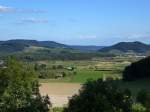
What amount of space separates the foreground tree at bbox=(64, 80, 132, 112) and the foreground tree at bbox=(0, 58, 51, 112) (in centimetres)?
721

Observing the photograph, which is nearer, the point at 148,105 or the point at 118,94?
the point at 118,94

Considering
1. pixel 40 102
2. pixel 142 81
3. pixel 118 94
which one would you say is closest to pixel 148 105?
pixel 118 94

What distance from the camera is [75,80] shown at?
416ft

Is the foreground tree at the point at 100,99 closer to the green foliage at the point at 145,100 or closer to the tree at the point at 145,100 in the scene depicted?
the tree at the point at 145,100

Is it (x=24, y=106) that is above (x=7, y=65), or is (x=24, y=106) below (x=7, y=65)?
below

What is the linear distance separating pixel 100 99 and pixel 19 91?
1326 centimetres

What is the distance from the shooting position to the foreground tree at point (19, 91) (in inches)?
1576

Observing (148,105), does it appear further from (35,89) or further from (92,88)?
(35,89)

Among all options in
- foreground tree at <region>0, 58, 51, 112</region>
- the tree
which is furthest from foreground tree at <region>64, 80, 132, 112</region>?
foreground tree at <region>0, 58, 51, 112</region>

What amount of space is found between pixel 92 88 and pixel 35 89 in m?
12.6

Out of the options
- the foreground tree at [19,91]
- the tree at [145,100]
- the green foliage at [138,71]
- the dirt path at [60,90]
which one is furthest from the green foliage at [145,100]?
the green foliage at [138,71]

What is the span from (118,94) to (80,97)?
2586 mm

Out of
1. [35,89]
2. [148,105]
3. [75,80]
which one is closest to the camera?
[148,105]

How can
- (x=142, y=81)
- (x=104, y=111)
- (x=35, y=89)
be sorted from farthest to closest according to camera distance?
(x=142, y=81)
(x=35, y=89)
(x=104, y=111)
